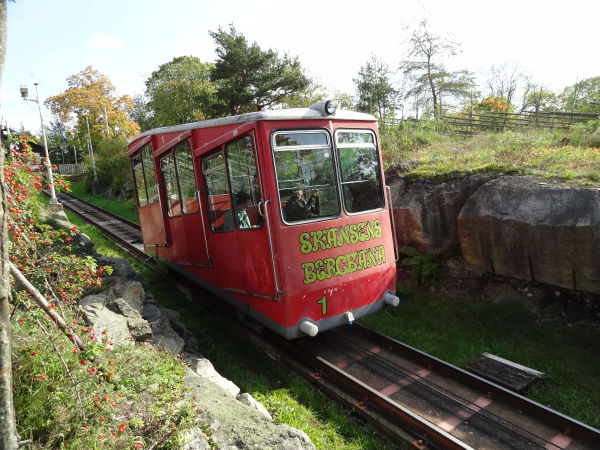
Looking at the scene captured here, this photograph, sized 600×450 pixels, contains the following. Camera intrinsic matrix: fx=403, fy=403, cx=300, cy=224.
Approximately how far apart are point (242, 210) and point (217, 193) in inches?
29.9

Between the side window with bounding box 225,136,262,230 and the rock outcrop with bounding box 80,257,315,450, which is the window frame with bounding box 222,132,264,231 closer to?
the side window with bounding box 225,136,262,230

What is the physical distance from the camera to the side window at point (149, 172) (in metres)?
8.67

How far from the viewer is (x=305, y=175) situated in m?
5.47

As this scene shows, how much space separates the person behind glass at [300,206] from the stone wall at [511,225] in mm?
3383

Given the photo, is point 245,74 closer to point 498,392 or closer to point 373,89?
point 373,89

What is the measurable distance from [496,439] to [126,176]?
95.6ft

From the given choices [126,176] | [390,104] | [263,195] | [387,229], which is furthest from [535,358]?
[126,176]

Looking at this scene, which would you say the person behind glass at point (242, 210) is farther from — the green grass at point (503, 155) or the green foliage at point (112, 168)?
the green foliage at point (112, 168)

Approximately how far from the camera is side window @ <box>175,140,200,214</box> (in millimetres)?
6973

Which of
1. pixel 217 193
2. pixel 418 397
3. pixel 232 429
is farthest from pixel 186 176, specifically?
pixel 418 397

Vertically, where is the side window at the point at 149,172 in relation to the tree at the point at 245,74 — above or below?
below

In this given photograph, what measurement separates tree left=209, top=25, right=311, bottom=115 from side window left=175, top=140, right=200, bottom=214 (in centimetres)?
1768

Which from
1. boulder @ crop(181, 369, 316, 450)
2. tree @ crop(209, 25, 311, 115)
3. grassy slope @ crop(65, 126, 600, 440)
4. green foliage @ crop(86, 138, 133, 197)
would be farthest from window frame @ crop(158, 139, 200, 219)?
green foliage @ crop(86, 138, 133, 197)

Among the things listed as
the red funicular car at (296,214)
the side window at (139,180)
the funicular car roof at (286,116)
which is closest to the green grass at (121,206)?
the side window at (139,180)
